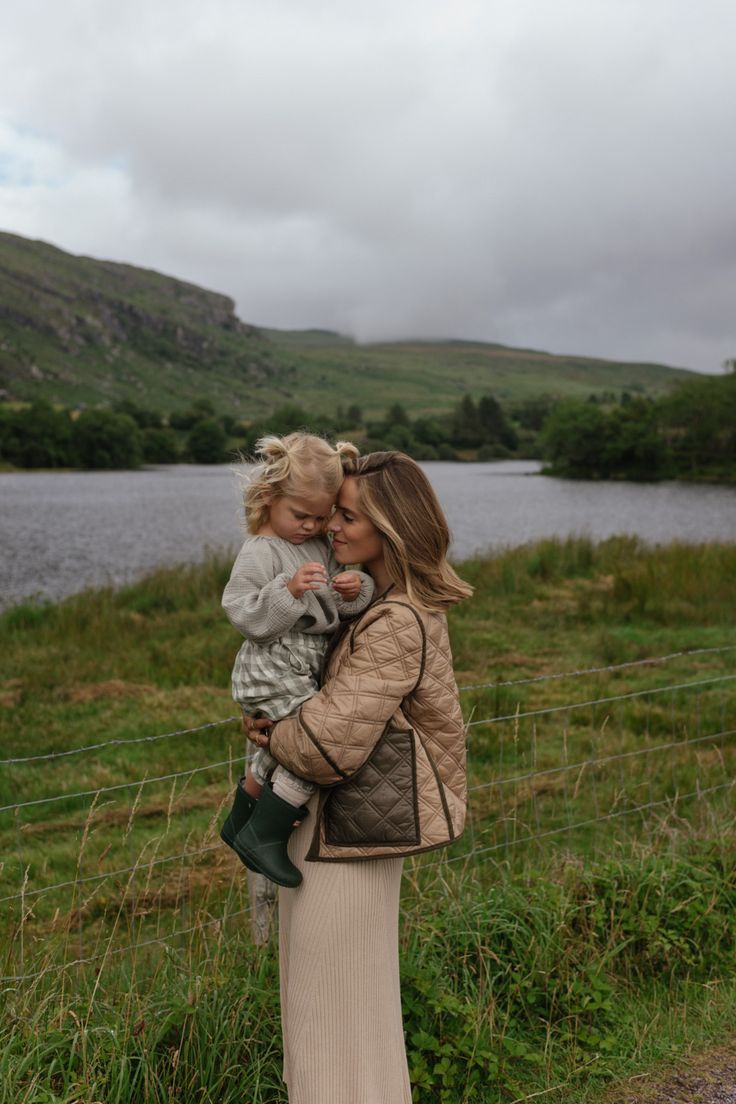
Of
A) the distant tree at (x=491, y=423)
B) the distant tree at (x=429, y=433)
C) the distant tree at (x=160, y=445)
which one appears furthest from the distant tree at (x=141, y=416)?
the distant tree at (x=491, y=423)

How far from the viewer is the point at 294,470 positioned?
7.59 feet

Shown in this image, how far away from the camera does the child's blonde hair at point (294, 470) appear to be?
91.0 inches

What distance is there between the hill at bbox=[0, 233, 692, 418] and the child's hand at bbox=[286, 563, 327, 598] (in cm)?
11582

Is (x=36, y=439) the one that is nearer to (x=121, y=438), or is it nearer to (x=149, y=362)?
(x=121, y=438)

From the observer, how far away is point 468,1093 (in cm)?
280

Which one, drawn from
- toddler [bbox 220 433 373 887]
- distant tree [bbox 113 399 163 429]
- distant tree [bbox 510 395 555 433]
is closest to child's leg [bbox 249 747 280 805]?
toddler [bbox 220 433 373 887]

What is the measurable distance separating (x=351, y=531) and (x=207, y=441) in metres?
75.3

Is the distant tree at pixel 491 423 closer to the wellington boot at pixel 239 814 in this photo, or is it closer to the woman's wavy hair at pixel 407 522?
the woman's wavy hair at pixel 407 522

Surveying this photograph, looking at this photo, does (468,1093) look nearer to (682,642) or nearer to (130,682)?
(130,682)

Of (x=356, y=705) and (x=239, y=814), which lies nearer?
(x=356, y=705)

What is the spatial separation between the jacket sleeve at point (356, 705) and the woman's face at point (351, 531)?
0.21 m

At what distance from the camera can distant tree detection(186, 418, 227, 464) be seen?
7519 cm

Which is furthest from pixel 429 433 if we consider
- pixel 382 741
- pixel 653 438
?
pixel 382 741

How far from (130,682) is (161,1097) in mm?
7506
